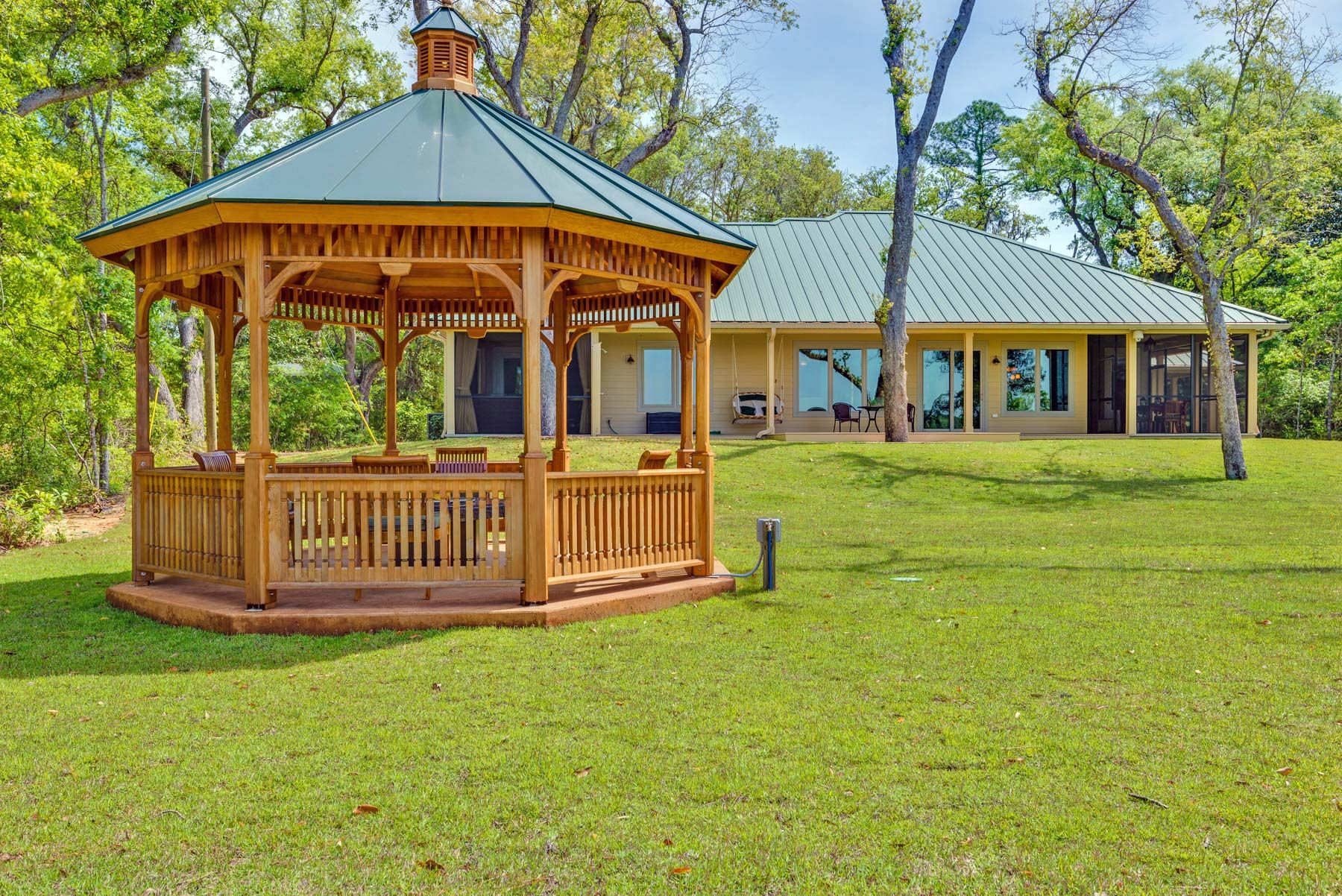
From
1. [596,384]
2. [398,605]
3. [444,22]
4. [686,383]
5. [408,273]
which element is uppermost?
[444,22]

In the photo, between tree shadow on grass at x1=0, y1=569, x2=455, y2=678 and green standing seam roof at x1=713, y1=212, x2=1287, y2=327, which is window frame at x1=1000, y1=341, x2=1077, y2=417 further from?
tree shadow on grass at x1=0, y1=569, x2=455, y2=678

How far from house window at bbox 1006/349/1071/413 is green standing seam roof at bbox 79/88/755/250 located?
17.8 meters

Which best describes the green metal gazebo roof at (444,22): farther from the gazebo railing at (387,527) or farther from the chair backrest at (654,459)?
A: the gazebo railing at (387,527)

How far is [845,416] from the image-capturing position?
23.0 meters

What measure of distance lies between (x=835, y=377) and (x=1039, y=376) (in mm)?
5643

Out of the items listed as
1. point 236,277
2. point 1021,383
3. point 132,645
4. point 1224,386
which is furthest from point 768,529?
point 1021,383

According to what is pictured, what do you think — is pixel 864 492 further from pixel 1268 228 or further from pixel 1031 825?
pixel 1031 825

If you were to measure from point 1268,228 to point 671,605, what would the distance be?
16508 millimetres

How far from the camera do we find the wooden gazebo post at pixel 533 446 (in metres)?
7.27

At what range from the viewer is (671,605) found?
27.1 feet

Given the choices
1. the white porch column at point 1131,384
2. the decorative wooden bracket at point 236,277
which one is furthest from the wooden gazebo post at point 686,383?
the white porch column at point 1131,384

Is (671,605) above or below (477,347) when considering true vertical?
below

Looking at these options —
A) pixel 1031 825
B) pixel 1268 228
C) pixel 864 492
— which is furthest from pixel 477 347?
pixel 1031 825

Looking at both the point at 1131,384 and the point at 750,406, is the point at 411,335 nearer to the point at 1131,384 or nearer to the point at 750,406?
the point at 750,406
